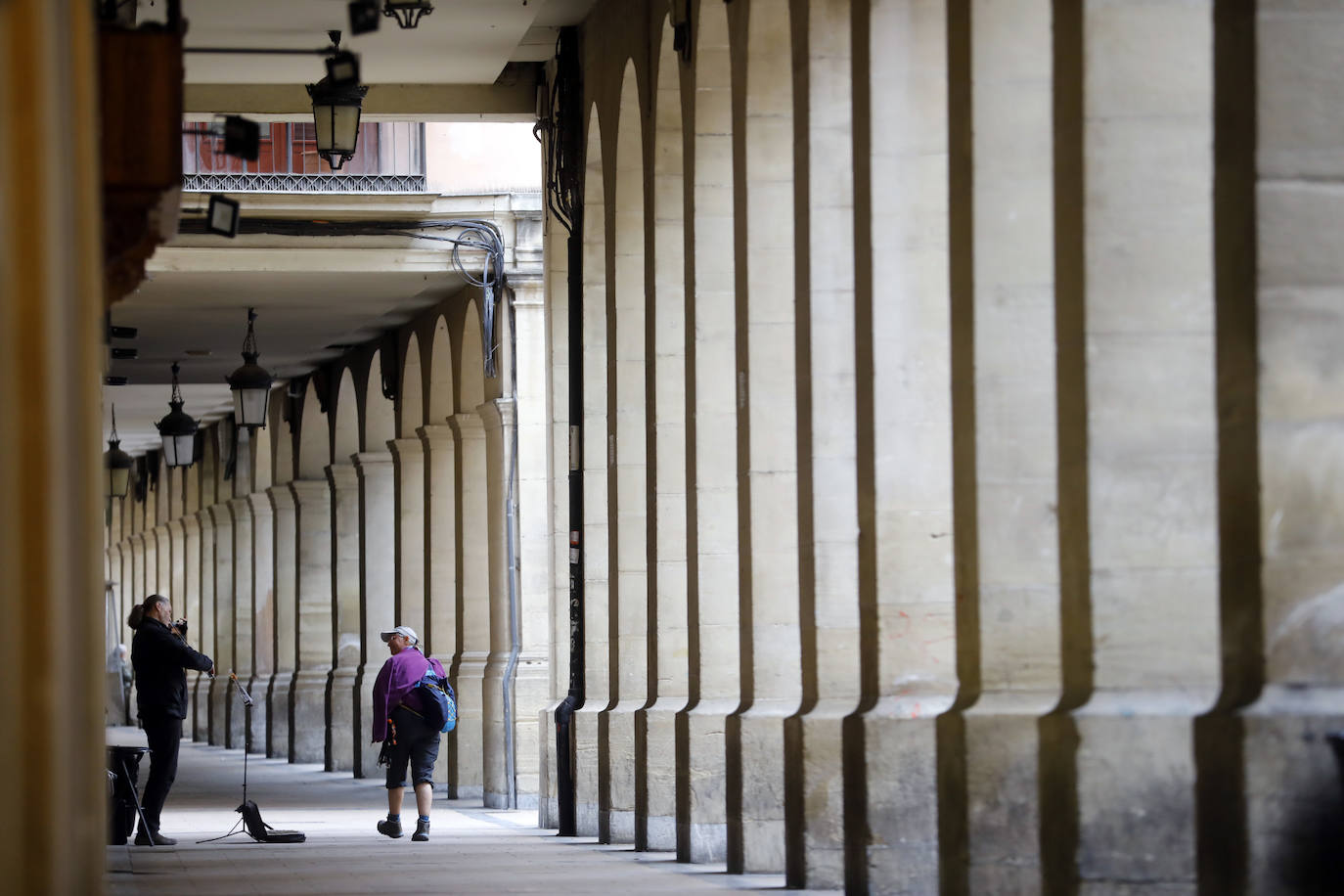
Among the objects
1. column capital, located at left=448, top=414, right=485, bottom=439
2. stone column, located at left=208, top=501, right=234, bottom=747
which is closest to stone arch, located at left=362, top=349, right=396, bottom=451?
column capital, located at left=448, top=414, right=485, bottom=439

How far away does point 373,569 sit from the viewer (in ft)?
89.9

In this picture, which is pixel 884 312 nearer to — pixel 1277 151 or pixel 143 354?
pixel 1277 151

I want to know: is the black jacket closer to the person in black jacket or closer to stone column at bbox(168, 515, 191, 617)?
the person in black jacket

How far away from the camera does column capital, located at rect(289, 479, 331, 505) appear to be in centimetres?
2991

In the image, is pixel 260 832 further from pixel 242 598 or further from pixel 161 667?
pixel 242 598

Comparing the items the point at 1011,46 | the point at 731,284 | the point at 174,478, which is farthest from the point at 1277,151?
the point at 174,478

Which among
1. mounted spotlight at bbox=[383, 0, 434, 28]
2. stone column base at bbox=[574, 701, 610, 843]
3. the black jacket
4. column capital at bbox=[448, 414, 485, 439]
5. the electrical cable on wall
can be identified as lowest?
stone column base at bbox=[574, 701, 610, 843]

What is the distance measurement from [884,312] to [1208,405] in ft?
8.54

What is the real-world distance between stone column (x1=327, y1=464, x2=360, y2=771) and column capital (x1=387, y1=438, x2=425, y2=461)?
2232 millimetres

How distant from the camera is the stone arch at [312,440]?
30.2 meters

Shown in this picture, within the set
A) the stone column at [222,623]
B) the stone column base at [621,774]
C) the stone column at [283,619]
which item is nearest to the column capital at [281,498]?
the stone column at [283,619]

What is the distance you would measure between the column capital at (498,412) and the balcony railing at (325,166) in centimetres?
205

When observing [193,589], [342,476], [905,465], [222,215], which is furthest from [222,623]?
[905,465]

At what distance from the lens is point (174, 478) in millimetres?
40094
